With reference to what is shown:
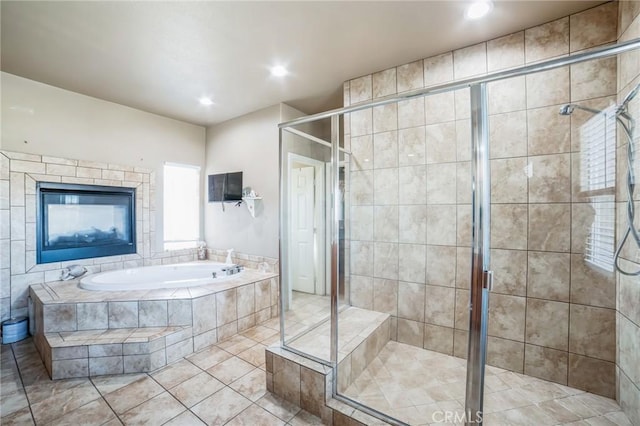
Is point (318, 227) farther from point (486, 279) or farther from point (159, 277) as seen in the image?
point (159, 277)

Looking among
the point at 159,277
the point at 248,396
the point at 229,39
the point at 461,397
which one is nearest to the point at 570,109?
the point at 461,397

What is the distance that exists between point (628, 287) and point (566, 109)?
119cm

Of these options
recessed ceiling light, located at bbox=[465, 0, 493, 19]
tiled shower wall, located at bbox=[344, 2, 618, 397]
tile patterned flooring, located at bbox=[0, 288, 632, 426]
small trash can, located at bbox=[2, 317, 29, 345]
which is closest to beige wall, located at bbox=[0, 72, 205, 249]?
small trash can, located at bbox=[2, 317, 29, 345]

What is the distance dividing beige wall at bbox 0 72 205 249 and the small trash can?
1.50 meters

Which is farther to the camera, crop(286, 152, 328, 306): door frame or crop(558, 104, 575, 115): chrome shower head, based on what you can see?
crop(286, 152, 328, 306): door frame

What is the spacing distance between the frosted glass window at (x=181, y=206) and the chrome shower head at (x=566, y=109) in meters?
4.54

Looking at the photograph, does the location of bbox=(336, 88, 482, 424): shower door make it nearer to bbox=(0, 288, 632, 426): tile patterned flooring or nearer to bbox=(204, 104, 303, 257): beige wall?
bbox=(0, 288, 632, 426): tile patterned flooring

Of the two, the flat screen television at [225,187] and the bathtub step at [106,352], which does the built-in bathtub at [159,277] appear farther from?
the flat screen television at [225,187]

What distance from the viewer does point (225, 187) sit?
13.1 feet

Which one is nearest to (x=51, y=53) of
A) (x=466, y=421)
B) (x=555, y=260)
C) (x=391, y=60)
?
(x=391, y=60)

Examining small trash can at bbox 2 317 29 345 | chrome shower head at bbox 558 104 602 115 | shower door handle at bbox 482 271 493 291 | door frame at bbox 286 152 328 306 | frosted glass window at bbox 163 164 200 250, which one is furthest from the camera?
frosted glass window at bbox 163 164 200 250

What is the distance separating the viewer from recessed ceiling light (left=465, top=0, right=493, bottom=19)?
1.74 m

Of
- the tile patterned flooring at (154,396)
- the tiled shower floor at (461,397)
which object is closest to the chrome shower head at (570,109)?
the tiled shower floor at (461,397)

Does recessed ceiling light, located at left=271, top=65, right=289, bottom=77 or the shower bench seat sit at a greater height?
recessed ceiling light, located at left=271, top=65, right=289, bottom=77
